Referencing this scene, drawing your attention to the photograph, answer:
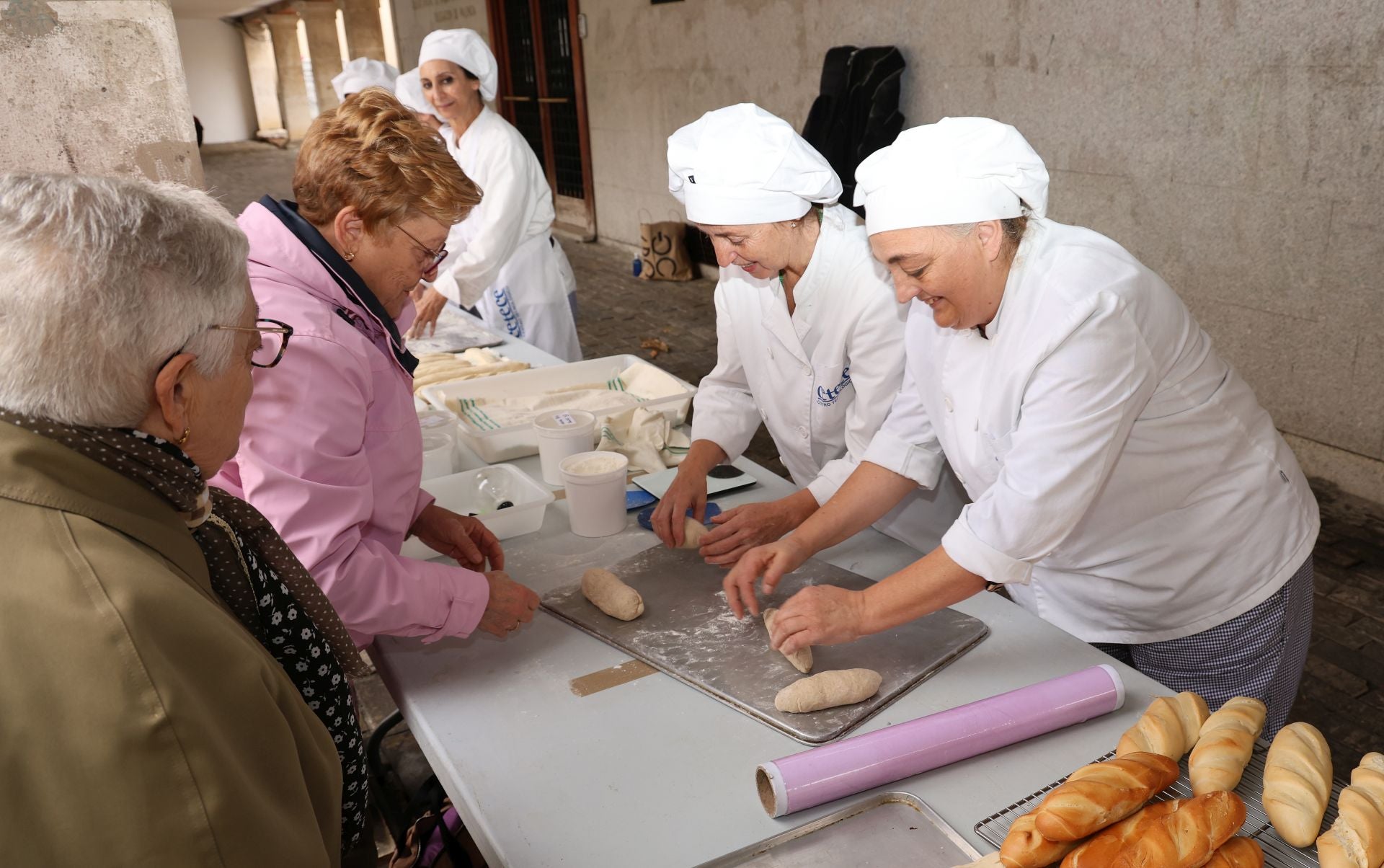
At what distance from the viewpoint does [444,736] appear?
1.41 metres

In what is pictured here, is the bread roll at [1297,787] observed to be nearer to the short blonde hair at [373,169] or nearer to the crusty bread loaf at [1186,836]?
the crusty bread loaf at [1186,836]

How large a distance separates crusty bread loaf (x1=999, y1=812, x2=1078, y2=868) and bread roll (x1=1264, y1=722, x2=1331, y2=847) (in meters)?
0.25

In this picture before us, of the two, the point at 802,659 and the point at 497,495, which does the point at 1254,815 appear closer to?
the point at 802,659

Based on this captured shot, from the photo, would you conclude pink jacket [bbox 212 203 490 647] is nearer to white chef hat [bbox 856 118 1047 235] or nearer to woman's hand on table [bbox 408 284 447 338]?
white chef hat [bbox 856 118 1047 235]

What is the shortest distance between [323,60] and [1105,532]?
24943mm

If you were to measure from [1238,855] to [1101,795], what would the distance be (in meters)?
0.14

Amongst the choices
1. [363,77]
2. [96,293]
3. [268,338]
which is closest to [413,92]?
[363,77]

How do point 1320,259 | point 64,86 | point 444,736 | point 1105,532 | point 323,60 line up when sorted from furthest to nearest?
point 323,60 → point 1320,259 → point 64,86 → point 1105,532 → point 444,736

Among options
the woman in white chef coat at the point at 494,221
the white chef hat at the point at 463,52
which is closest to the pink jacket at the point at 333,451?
the woman in white chef coat at the point at 494,221

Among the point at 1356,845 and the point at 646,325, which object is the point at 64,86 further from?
the point at 646,325

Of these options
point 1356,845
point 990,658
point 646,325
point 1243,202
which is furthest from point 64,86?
point 646,325

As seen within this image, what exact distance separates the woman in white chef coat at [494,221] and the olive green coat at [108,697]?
3.04 metres

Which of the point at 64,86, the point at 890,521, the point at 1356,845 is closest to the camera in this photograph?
the point at 1356,845

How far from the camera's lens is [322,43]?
74.0 feet
